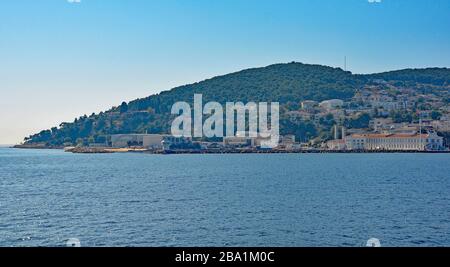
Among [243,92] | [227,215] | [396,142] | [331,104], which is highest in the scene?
[243,92]

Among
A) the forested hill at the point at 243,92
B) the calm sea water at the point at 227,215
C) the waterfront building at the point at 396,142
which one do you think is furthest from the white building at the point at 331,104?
the calm sea water at the point at 227,215

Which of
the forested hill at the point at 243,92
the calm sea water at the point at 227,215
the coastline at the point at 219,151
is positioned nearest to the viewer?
the calm sea water at the point at 227,215

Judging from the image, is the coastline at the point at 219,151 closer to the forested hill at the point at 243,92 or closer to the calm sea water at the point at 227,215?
the forested hill at the point at 243,92

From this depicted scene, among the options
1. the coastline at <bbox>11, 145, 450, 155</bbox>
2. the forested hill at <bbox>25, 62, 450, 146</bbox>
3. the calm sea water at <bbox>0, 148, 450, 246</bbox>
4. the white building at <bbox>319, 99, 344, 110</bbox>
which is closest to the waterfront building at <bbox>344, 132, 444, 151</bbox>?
the coastline at <bbox>11, 145, 450, 155</bbox>

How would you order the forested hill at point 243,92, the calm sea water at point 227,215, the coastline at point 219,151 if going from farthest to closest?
the coastline at point 219,151
the forested hill at point 243,92
the calm sea water at point 227,215

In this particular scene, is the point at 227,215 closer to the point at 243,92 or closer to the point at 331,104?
the point at 243,92

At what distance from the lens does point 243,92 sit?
64.9 metres

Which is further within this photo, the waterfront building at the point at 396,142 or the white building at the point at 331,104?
the white building at the point at 331,104

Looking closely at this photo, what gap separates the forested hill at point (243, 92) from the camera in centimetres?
6544

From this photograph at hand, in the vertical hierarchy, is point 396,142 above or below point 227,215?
above

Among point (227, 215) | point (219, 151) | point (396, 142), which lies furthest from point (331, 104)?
point (227, 215)

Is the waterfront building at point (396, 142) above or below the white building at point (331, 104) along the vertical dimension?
below

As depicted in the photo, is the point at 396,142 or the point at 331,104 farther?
the point at 331,104
